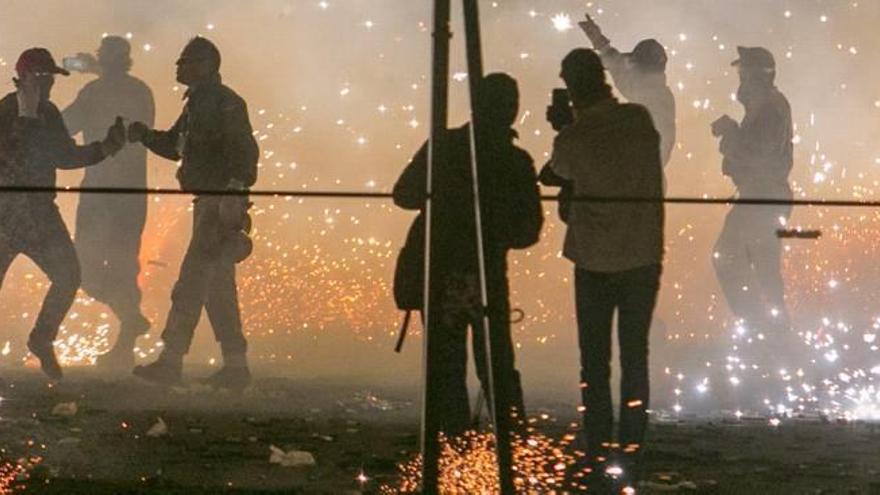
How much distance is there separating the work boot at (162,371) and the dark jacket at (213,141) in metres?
1.02

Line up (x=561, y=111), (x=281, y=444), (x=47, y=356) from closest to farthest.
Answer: (x=561, y=111) < (x=281, y=444) < (x=47, y=356)

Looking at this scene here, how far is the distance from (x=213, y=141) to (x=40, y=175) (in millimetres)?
1147

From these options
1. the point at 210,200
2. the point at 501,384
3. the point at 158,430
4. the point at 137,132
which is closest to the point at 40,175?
the point at 137,132

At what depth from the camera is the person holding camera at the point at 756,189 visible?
9852mm

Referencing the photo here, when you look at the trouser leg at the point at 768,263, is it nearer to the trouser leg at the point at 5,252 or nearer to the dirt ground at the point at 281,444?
the dirt ground at the point at 281,444

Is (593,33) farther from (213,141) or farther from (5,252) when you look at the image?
(5,252)

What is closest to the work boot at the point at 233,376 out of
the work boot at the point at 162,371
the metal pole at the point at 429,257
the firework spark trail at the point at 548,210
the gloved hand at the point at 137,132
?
the work boot at the point at 162,371

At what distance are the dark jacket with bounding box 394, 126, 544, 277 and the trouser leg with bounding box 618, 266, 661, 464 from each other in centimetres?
51

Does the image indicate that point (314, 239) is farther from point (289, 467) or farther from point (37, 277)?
point (289, 467)

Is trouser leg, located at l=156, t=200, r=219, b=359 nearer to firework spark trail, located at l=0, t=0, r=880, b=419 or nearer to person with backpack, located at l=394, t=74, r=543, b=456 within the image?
person with backpack, located at l=394, t=74, r=543, b=456

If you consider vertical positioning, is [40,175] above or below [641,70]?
below

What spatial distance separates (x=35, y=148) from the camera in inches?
325

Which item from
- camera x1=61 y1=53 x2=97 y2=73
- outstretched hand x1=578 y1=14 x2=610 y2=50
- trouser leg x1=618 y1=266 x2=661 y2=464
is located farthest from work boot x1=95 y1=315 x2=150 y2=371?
trouser leg x1=618 y1=266 x2=661 y2=464

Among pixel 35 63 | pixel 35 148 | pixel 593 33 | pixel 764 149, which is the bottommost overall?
pixel 35 148
